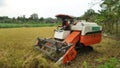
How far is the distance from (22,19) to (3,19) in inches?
233

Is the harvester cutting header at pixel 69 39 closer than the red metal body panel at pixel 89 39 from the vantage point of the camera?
Yes

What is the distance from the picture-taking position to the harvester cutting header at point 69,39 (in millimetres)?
7012

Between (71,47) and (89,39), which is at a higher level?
(89,39)

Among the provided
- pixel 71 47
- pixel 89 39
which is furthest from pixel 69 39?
pixel 71 47

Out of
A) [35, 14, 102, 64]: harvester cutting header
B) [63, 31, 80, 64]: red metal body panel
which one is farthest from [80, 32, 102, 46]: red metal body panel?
[63, 31, 80, 64]: red metal body panel

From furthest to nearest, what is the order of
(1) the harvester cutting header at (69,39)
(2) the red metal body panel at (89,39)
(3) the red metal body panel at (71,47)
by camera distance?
(2) the red metal body panel at (89,39) → (1) the harvester cutting header at (69,39) → (3) the red metal body panel at (71,47)

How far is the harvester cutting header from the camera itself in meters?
7.01

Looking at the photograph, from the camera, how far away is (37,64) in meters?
5.16

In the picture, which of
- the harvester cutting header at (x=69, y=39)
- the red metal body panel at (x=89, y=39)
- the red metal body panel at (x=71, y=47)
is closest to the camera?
the red metal body panel at (x=71, y=47)

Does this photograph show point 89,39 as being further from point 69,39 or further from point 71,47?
point 71,47

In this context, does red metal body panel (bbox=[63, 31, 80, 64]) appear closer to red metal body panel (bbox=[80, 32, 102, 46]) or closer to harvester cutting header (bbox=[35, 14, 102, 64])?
harvester cutting header (bbox=[35, 14, 102, 64])

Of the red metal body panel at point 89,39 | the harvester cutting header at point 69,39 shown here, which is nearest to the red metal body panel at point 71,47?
the harvester cutting header at point 69,39

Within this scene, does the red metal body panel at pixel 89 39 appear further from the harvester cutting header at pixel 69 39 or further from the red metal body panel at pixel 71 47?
the red metal body panel at pixel 71 47

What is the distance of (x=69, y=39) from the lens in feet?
25.8
